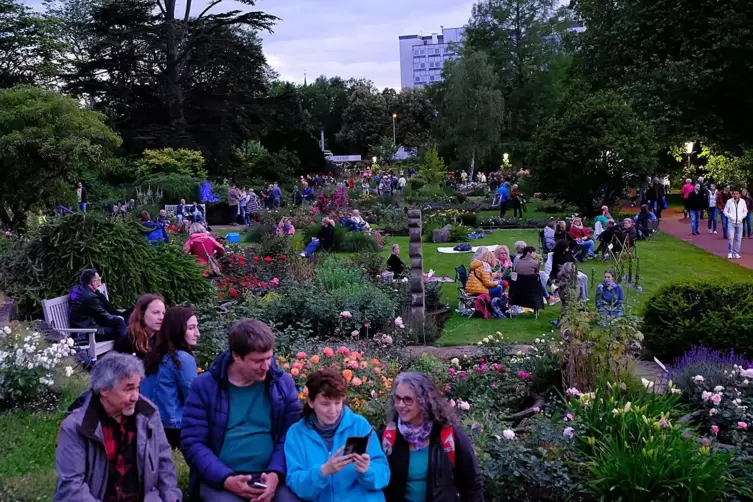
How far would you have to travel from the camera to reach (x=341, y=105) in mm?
77500

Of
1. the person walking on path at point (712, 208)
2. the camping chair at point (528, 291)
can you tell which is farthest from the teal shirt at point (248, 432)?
the person walking on path at point (712, 208)

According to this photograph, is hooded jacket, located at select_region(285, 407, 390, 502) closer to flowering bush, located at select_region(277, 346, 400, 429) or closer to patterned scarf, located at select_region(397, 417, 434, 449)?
patterned scarf, located at select_region(397, 417, 434, 449)

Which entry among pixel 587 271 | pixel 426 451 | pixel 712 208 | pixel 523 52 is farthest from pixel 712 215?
pixel 523 52

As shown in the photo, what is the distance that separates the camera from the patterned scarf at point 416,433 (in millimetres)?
3633

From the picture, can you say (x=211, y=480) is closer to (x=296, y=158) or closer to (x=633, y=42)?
(x=633, y=42)

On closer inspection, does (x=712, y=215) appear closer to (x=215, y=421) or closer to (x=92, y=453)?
(x=215, y=421)

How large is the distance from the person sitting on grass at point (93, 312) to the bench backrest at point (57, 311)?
32 cm

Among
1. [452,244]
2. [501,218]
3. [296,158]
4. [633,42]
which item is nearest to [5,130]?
[452,244]

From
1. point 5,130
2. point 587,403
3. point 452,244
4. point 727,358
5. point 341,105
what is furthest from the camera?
point 341,105

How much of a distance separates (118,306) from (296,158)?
3655 cm

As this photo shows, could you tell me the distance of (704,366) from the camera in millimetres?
6883

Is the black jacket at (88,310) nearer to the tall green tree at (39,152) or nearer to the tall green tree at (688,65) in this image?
the tall green tree at (39,152)

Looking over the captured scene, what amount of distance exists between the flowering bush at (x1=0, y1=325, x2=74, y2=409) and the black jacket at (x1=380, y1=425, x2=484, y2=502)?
4390mm

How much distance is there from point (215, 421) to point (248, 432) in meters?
0.18
